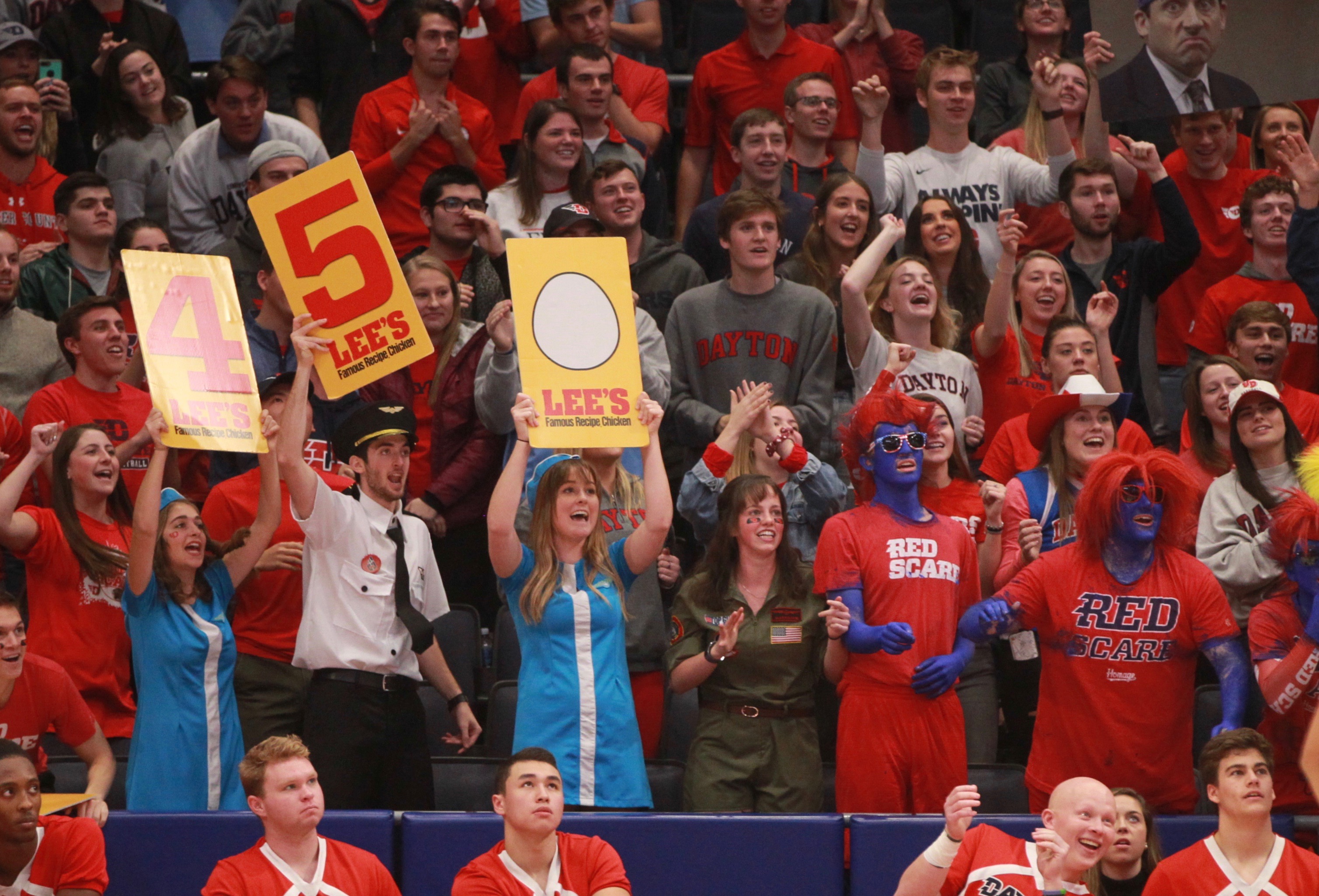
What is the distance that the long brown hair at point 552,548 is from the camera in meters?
5.46

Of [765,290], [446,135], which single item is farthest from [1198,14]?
[446,135]

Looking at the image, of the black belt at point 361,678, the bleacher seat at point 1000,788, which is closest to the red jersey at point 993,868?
the bleacher seat at point 1000,788

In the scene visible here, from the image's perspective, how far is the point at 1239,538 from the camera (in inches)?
231

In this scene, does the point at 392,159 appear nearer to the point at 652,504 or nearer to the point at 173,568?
the point at 173,568

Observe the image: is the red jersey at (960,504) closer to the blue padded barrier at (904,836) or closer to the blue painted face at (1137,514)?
the blue painted face at (1137,514)

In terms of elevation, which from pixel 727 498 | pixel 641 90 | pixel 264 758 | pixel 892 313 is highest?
pixel 641 90

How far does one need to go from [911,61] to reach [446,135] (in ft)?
9.14

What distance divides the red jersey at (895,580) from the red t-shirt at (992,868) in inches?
24.9

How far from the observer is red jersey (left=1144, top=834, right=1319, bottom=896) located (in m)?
4.80

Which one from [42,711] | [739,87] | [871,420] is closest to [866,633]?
[871,420]

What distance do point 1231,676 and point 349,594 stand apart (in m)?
2.96

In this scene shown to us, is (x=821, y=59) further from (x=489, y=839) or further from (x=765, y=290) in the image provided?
(x=489, y=839)

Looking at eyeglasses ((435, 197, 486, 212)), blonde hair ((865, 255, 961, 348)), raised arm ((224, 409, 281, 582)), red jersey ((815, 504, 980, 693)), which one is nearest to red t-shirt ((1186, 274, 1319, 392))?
blonde hair ((865, 255, 961, 348))

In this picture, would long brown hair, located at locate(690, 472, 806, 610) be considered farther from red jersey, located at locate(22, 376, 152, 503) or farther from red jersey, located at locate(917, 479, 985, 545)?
red jersey, located at locate(22, 376, 152, 503)
